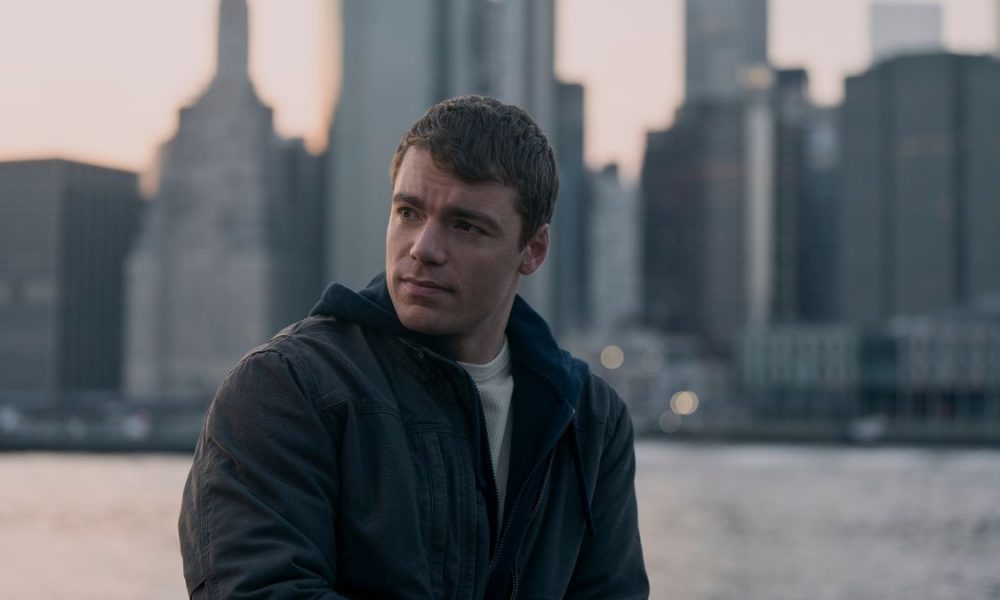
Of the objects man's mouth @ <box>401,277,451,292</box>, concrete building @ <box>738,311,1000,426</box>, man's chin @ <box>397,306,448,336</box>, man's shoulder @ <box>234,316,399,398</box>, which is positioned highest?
man's mouth @ <box>401,277,451,292</box>

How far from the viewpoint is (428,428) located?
2.58m

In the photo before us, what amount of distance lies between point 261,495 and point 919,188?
583ft

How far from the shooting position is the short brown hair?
8.41 ft

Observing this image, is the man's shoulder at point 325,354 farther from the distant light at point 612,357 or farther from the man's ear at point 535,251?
the distant light at point 612,357

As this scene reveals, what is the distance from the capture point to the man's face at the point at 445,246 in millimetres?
2607

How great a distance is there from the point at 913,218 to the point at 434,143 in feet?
573

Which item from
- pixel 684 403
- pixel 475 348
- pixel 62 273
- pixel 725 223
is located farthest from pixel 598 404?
pixel 725 223

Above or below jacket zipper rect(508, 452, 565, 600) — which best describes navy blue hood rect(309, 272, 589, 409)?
above

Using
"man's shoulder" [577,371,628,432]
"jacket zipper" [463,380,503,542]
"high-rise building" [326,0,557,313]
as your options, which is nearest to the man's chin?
"jacket zipper" [463,380,503,542]

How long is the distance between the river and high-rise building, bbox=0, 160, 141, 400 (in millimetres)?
75381

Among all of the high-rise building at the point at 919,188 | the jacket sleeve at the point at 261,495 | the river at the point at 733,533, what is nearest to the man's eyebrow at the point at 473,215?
A: the jacket sleeve at the point at 261,495

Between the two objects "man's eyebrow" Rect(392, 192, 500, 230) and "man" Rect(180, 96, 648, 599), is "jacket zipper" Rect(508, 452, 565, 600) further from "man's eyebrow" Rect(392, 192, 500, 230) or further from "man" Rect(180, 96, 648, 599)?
"man's eyebrow" Rect(392, 192, 500, 230)

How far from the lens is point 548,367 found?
2.92 m

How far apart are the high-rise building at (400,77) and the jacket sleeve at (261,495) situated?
142134 millimetres
